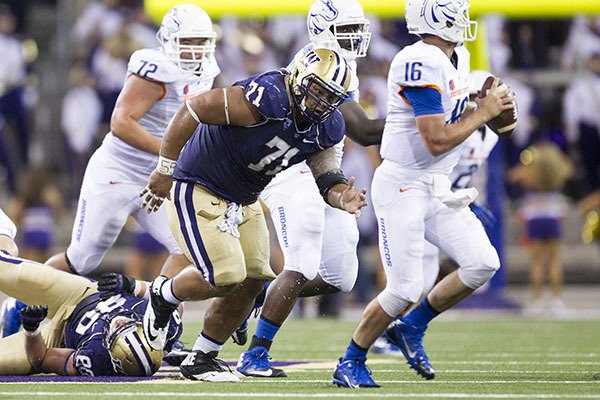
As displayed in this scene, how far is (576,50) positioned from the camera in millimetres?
14156

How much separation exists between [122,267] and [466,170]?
6417 mm

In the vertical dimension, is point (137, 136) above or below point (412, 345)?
above

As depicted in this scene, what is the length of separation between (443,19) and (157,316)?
6.54 ft

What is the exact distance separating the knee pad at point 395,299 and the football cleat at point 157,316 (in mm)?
987

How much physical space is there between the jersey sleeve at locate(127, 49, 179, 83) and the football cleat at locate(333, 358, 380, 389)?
2.23 meters

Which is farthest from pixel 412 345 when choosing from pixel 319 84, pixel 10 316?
pixel 10 316

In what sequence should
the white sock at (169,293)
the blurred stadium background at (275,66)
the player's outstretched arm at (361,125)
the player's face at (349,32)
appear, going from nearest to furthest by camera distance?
the white sock at (169,293), the player's outstretched arm at (361,125), the player's face at (349,32), the blurred stadium background at (275,66)

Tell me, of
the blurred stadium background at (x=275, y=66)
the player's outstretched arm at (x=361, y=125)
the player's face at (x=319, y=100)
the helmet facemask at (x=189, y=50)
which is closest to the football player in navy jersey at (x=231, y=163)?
the player's face at (x=319, y=100)

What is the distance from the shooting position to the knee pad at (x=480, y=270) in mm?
6254

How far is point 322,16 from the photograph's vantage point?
7.17 m

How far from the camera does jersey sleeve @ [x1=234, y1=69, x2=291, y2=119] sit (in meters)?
5.66

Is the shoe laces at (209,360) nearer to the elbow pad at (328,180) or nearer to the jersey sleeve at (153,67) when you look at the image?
the elbow pad at (328,180)

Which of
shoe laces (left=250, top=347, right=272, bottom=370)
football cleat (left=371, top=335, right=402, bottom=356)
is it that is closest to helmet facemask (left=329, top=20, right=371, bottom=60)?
shoe laces (left=250, top=347, right=272, bottom=370)

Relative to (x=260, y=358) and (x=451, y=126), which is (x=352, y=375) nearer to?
(x=260, y=358)
